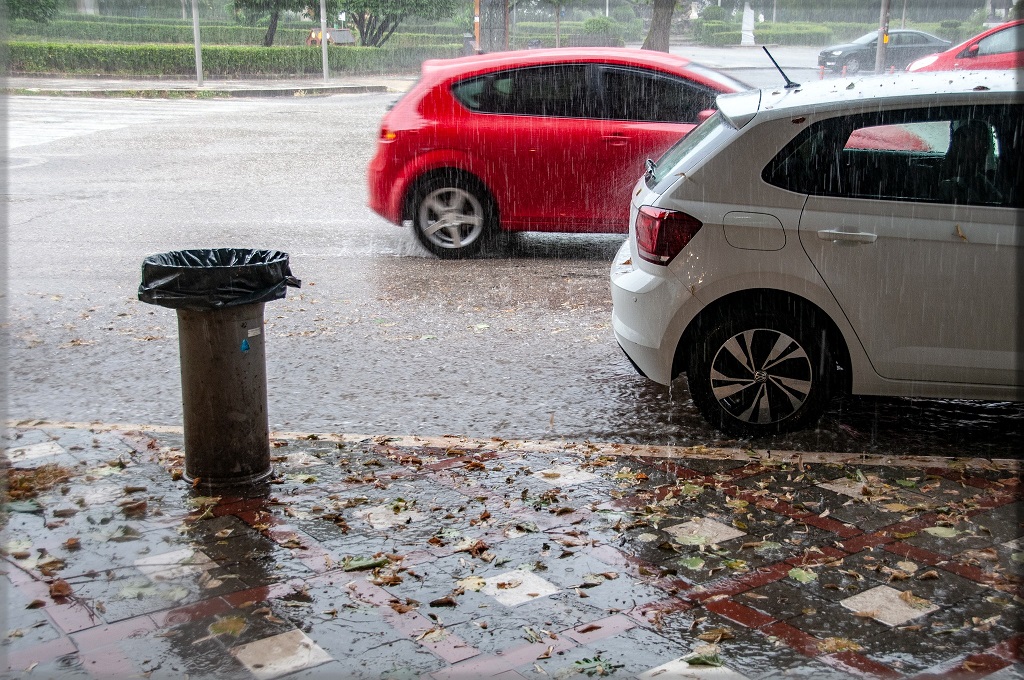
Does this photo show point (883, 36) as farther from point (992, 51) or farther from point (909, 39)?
point (992, 51)

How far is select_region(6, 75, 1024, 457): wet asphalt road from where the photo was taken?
589cm

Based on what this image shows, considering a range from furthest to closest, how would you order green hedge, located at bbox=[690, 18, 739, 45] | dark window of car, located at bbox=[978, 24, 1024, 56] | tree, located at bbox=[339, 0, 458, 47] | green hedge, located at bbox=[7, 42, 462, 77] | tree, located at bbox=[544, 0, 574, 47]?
tree, located at bbox=[339, 0, 458, 47]
green hedge, located at bbox=[690, 18, 739, 45]
tree, located at bbox=[544, 0, 574, 47]
green hedge, located at bbox=[7, 42, 462, 77]
dark window of car, located at bbox=[978, 24, 1024, 56]

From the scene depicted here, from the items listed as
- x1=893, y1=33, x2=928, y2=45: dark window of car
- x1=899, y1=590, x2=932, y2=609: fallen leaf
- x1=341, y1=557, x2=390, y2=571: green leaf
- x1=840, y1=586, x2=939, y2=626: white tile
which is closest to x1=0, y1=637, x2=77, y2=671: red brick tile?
x1=341, y1=557, x2=390, y2=571: green leaf

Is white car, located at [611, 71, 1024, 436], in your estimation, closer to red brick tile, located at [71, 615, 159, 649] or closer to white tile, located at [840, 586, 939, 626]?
white tile, located at [840, 586, 939, 626]

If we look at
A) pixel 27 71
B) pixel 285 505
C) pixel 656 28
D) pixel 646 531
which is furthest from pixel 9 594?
pixel 27 71

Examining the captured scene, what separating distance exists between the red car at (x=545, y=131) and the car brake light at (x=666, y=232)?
409 cm

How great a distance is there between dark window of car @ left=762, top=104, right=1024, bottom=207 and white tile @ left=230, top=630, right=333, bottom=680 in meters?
3.16

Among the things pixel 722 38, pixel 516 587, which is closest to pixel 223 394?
pixel 516 587

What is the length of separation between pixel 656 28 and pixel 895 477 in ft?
111

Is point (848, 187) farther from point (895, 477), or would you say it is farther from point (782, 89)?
point (895, 477)

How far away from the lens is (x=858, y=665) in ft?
11.1

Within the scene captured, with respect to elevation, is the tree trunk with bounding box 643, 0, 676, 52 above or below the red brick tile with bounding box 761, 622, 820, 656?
above

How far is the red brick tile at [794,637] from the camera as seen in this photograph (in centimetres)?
347

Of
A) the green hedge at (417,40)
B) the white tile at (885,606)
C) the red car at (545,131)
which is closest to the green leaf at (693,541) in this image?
the white tile at (885,606)
